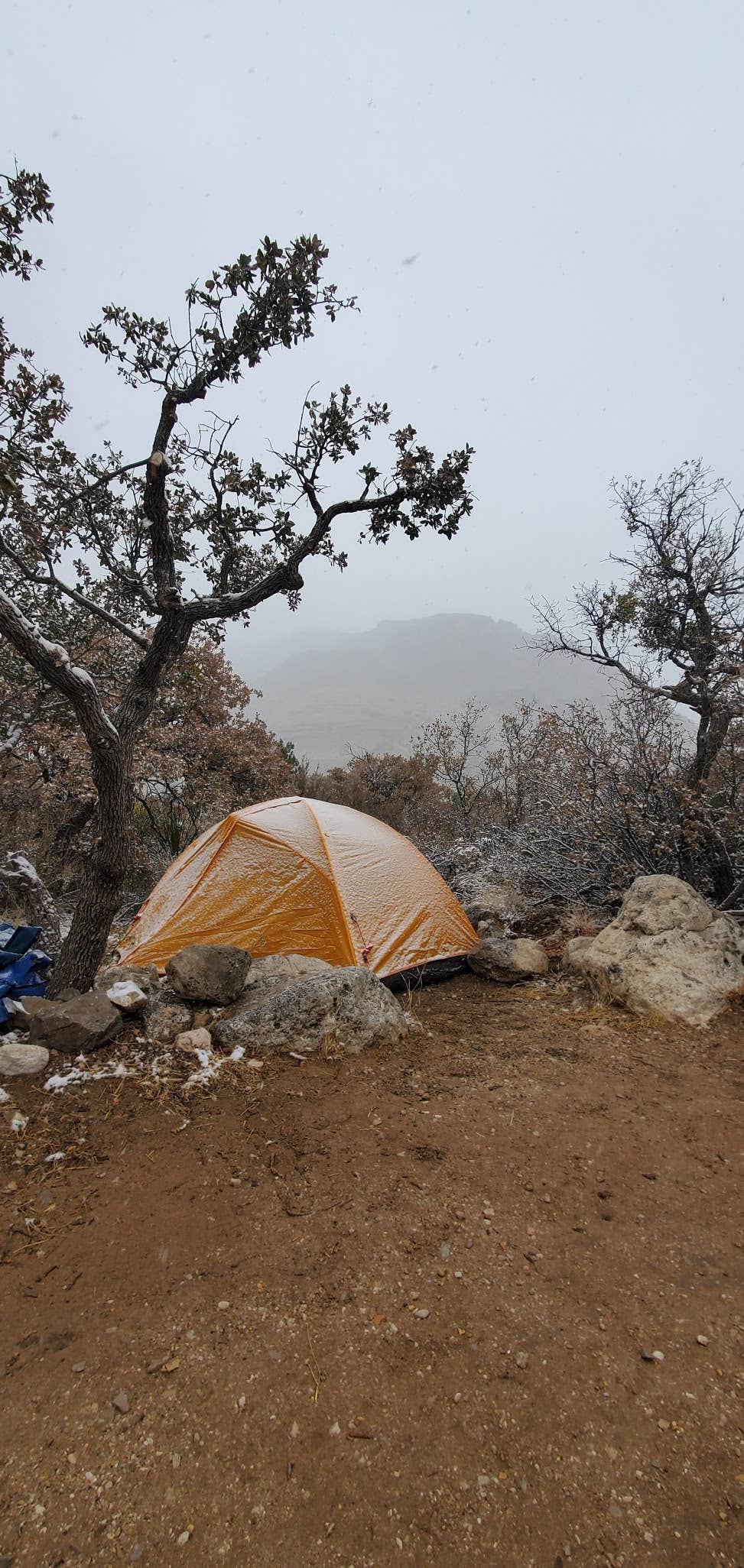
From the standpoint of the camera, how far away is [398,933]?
6312 millimetres

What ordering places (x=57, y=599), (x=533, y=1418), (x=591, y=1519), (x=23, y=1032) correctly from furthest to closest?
(x=57, y=599), (x=23, y=1032), (x=533, y=1418), (x=591, y=1519)

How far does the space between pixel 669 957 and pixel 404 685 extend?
478 feet

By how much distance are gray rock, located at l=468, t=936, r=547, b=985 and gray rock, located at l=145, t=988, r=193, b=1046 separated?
3057 mm

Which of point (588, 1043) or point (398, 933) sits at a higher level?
point (398, 933)

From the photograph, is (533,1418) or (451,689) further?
(451,689)

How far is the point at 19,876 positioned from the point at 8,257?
18.6 feet

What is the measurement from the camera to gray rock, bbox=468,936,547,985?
6.23 m

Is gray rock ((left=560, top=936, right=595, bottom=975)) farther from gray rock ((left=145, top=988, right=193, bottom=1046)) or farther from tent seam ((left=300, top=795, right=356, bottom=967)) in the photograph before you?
gray rock ((left=145, top=988, right=193, bottom=1046))

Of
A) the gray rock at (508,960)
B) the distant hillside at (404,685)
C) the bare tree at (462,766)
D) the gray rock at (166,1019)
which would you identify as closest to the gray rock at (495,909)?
the gray rock at (508,960)

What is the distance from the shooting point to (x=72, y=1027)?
415 centimetres

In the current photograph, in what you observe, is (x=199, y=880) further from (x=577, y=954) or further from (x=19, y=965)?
(x=577, y=954)

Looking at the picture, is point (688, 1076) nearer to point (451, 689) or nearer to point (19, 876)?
point (19, 876)

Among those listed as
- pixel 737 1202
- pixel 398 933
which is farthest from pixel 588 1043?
pixel 398 933

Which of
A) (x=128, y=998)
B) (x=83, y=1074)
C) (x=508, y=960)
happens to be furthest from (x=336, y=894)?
(x=83, y=1074)
